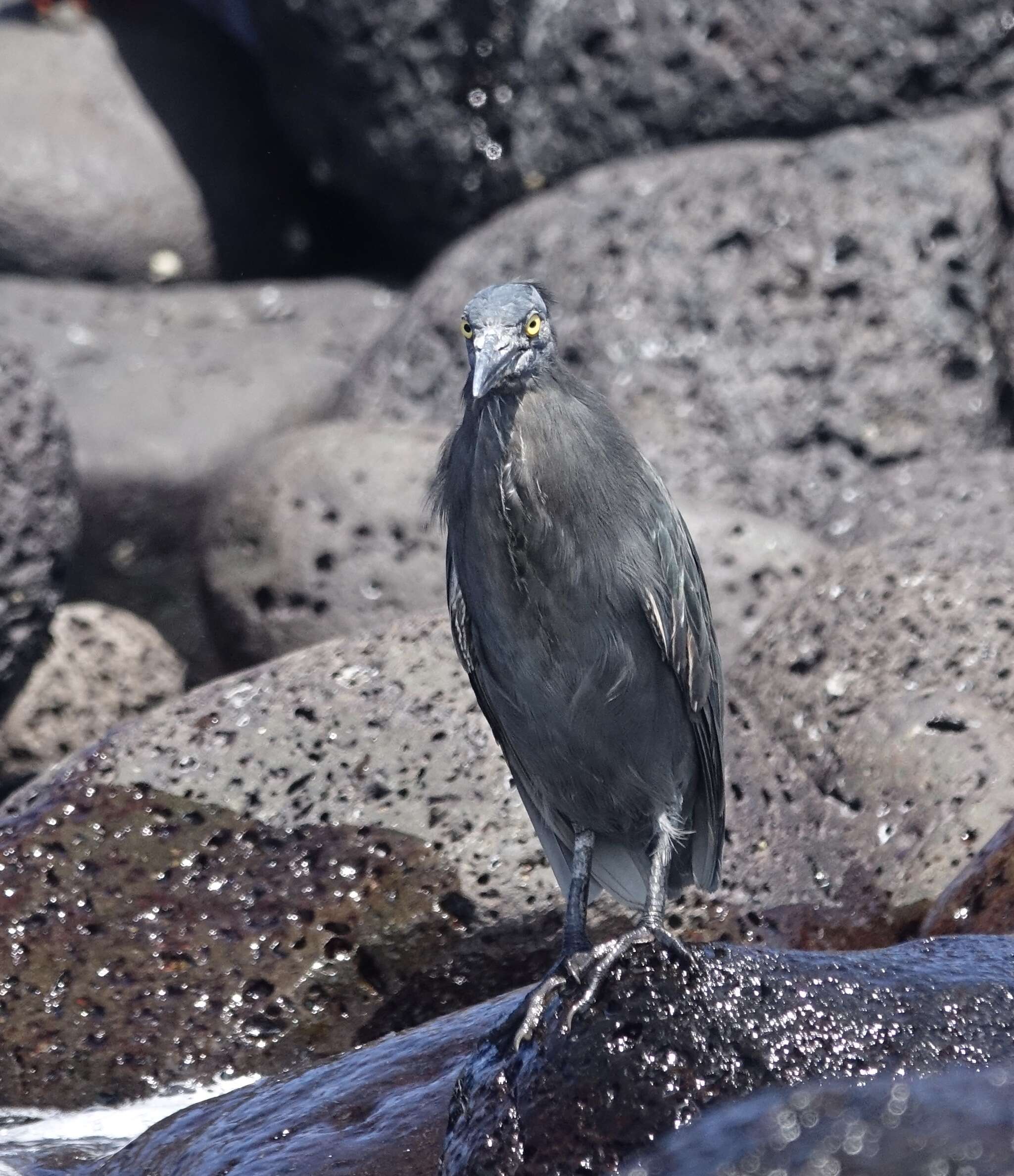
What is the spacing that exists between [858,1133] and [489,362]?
5.53ft

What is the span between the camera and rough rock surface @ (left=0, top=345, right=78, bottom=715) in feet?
22.7

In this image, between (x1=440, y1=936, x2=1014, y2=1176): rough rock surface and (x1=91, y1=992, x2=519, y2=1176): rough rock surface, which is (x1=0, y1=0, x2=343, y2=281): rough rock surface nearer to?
(x1=91, y1=992, x2=519, y2=1176): rough rock surface

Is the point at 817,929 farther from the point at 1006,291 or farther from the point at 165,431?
the point at 165,431

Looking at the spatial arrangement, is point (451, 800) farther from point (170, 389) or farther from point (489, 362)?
point (170, 389)

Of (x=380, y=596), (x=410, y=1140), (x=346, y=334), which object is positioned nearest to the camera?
(x=410, y=1140)

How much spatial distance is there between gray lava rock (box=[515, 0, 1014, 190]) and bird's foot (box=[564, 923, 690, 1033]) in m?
6.24

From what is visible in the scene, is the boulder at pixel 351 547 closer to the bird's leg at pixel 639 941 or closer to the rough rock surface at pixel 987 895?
the rough rock surface at pixel 987 895

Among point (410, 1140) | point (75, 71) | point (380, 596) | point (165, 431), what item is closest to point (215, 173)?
point (75, 71)

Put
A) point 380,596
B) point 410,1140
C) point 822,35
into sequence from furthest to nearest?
point 822,35, point 380,596, point 410,1140

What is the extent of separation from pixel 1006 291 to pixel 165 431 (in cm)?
439

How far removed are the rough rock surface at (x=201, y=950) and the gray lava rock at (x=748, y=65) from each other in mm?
5335

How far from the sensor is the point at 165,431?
29.4 feet

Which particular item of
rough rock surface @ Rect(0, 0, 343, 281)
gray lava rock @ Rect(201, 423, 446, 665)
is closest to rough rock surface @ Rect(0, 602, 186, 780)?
gray lava rock @ Rect(201, 423, 446, 665)

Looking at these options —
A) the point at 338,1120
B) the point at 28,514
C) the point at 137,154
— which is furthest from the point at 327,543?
the point at 137,154
